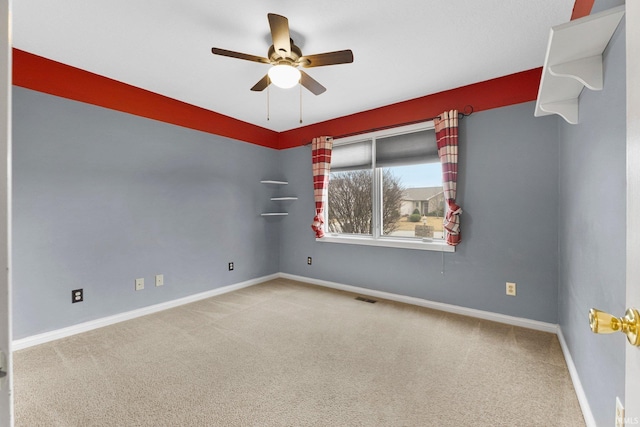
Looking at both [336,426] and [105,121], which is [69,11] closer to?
[105,121]

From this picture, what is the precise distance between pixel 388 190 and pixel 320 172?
39.3 inches

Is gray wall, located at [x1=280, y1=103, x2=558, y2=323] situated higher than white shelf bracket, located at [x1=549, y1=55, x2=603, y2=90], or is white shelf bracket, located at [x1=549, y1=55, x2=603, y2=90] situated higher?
white shelf bracket, located at [x1=549, y1=55, x2=603, y2=90]

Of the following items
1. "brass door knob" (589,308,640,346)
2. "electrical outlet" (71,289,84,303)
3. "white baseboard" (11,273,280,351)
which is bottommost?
"white baseboard" (11,273,280,351)

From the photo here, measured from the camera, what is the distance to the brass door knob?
530 millimetres

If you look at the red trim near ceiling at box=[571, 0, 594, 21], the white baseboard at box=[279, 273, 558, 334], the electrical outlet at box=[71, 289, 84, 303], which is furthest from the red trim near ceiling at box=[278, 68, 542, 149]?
the electrical outlet at box=[71, 289, 84, 303]

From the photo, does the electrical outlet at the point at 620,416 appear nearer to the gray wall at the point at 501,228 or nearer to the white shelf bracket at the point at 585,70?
the white shelf bracket at the point at 585,70

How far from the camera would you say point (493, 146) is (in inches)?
107

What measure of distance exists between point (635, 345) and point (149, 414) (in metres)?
2.08

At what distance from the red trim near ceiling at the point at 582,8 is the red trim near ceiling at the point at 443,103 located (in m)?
0.79

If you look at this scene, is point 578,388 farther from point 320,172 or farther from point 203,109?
point 203,109

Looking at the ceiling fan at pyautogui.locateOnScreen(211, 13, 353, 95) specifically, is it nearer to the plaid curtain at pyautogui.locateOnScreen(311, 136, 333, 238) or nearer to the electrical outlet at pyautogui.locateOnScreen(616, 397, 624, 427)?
the plaid curtain at pyautogui.locateOnScreen(311, 136, 333, 238)

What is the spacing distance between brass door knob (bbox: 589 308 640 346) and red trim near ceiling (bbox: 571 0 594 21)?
1.70 metres

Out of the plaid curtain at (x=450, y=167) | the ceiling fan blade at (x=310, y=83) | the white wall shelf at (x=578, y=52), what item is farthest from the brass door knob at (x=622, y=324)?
the plaid curtain at (x=450, y=167)

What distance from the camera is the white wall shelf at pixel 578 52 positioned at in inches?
39.6
